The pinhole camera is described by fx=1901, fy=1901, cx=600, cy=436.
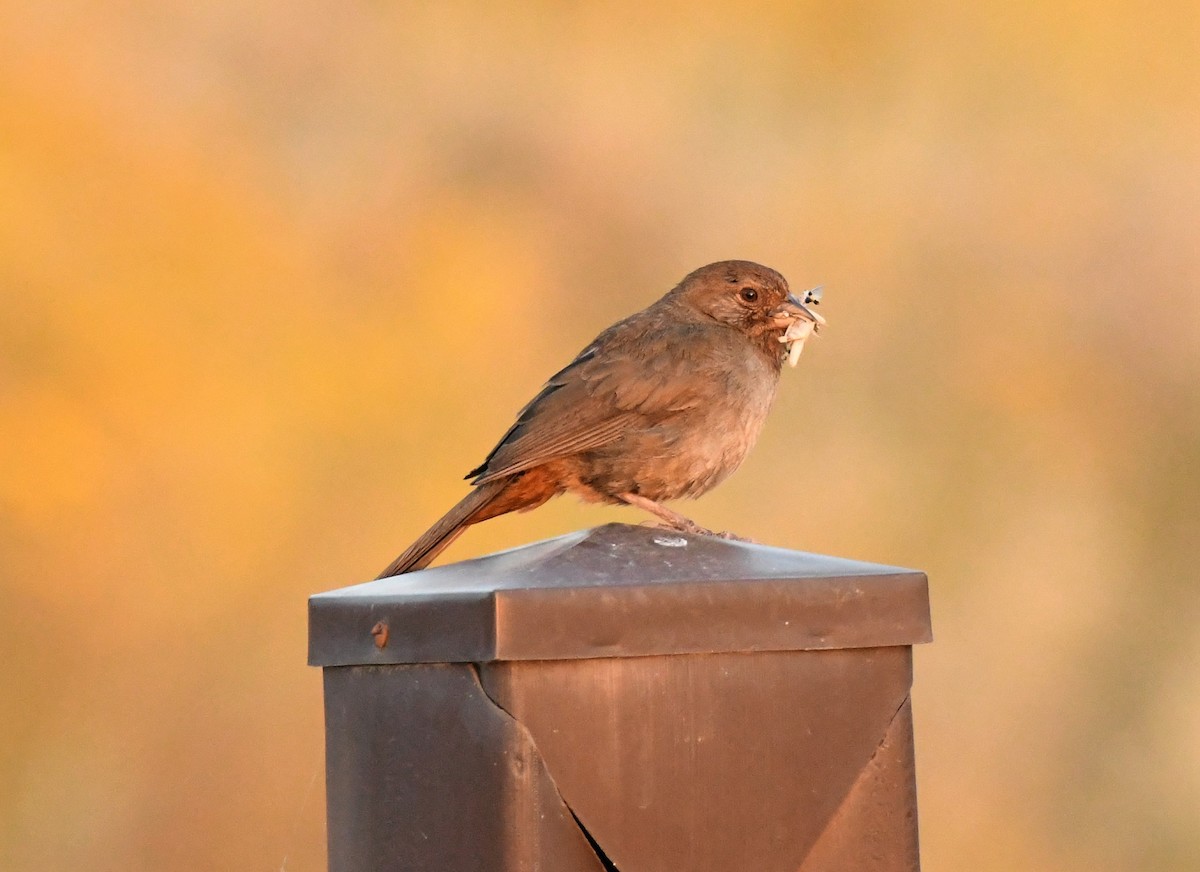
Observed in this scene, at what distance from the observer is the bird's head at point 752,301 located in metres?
5.86

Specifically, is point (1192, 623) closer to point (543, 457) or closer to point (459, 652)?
point (543, 457)

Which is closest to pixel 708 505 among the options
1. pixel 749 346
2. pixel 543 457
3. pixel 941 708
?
pixel 941 708

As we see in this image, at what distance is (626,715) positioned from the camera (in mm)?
2588

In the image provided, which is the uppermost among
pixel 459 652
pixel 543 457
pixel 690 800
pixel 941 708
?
pixel 543 457

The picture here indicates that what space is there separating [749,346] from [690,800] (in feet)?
10.6

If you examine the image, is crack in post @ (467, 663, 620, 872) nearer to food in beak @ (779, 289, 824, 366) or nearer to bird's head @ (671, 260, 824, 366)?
food in beak @ (779, 289, 824, 366)

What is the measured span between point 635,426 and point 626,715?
Result: 8.47 feet

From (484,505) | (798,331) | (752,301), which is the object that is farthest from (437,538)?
(752,301)

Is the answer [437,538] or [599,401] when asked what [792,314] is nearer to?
[599,401]

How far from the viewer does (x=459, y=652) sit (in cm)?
260

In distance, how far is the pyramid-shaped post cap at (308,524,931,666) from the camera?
2.57 metres

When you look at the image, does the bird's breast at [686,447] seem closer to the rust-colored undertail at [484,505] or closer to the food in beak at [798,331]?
the rust-colored undertail at [484,505]

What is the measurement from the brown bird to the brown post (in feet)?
6.74

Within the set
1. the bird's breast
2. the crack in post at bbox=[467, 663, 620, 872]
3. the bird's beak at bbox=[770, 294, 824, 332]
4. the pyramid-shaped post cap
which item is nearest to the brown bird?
the bird's breast
